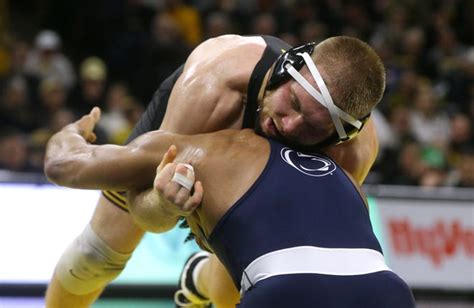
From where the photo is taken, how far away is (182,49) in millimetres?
9008

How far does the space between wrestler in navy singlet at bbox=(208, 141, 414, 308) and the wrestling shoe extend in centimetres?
123

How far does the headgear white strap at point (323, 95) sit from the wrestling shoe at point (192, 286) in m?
1.32

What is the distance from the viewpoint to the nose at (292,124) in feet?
9.87

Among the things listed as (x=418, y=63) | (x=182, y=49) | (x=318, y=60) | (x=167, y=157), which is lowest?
(x=418, y=63)

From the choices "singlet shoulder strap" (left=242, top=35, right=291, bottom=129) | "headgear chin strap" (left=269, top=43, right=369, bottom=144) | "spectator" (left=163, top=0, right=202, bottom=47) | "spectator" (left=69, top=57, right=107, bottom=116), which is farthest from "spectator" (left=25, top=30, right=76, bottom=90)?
"headgear chin strap" (left=269, top=43, right=369, bottom=144)

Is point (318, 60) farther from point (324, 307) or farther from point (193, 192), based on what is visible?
point (324, 307)

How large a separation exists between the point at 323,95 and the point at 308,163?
211 mm

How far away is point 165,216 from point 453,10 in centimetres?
814

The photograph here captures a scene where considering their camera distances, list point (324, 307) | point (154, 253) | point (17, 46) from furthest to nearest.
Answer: point (17, 46), point (154, 253), point (324, 307)

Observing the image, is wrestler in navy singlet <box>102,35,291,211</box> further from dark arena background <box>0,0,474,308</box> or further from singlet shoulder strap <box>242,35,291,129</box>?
dark arena background <box>0,0,474,308</box>

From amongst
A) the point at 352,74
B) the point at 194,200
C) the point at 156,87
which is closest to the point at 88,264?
the point at 194,200

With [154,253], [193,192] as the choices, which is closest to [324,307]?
[193,192]

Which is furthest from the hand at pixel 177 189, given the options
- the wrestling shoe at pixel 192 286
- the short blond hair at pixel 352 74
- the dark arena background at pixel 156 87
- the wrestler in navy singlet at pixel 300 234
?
the dark arena background at pixel 156 87

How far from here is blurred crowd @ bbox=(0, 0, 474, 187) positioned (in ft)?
26.4
